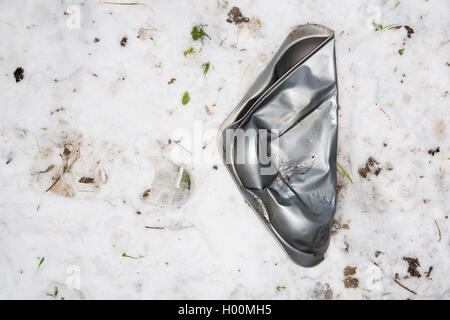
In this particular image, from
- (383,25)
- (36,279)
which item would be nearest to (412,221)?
(383,25)

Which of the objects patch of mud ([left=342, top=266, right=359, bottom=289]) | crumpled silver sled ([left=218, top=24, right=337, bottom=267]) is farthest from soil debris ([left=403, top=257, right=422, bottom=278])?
crumpled silver sled ([left=218, top=24, right=337, bottom=267])

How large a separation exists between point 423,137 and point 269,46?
1042 mm

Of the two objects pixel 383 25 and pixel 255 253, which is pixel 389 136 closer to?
pixel 383 25

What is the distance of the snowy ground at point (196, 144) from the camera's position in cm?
178

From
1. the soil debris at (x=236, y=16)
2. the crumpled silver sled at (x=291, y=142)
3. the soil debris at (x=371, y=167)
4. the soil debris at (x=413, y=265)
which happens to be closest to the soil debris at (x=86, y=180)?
the crumpled silver sled at (x=291, y=142)

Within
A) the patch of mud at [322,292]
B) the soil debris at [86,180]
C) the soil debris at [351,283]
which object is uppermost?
the soil debris at [86,180]

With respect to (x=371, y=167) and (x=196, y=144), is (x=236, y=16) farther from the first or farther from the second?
(x=371, y=167)

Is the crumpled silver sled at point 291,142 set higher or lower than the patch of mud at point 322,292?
higher

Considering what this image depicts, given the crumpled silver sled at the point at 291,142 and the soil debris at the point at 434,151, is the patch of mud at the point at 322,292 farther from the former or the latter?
the soil debris at the point at 434,151

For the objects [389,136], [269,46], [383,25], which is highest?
[383,25]

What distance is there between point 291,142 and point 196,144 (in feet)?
1.80

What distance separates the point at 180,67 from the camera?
179cm

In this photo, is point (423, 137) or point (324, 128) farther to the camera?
point (423, 137)

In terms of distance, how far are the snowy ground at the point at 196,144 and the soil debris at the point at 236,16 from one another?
3 centimetres
